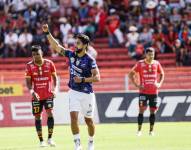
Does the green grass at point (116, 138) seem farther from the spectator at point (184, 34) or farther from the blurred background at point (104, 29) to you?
the blurred background at point (104, 29)

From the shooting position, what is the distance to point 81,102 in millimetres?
18719

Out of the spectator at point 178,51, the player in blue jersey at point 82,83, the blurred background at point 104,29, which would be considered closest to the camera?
the player in blue jersey at point 82,83

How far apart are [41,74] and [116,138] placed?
9.42ft

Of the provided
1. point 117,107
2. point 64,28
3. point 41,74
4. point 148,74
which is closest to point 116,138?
point 41,74

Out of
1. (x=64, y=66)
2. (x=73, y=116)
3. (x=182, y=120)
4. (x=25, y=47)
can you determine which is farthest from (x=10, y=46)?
(x=73, y=116)

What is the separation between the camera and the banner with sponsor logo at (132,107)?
101ft

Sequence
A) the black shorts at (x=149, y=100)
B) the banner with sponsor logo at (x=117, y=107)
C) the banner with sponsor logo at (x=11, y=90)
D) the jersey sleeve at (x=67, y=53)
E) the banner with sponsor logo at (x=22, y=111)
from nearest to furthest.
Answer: the jersey sleeve at (x=67, y=53) < the black shorts at (x=149, y=100) < the banner with sponsor logo at (x=22, y=111) < the banner with sponsor logo at (x=117, y=107) < the banner with sponsor logo at (x=11, y=90)

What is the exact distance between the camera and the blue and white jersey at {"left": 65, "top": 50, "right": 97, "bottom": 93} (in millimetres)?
18656

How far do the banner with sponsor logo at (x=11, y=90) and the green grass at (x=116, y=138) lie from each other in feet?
6.70

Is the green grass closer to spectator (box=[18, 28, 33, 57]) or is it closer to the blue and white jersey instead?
the blue and white jersey

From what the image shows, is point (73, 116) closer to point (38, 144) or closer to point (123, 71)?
point (38, 144)

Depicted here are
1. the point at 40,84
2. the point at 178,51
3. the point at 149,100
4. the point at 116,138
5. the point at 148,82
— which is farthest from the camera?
the point at 178,51

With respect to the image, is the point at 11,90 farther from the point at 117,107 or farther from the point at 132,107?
the point at 132,107

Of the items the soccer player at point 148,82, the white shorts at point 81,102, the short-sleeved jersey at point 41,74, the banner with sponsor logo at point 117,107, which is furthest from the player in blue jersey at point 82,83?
the banner with sponsor logo at point 117,107
